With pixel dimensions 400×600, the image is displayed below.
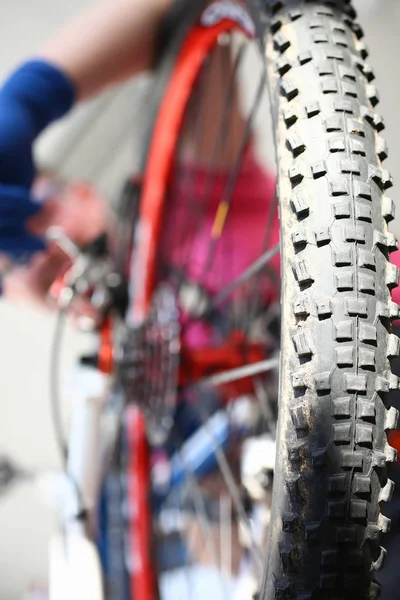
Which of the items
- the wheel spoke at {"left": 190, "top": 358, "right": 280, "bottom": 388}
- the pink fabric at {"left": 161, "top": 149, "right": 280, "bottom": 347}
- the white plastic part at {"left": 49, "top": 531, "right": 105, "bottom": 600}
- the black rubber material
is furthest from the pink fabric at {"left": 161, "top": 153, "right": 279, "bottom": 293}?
the black rubber material

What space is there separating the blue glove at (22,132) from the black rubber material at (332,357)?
1.11 feet

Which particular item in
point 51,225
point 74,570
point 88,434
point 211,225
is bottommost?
point 74,570

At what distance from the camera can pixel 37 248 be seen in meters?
0.62

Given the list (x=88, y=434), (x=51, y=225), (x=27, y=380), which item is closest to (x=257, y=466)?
(x=88, y=434)

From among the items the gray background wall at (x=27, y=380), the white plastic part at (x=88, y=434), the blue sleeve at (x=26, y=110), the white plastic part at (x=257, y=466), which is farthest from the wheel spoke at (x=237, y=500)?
the gray background wall at (x=27, y=380)

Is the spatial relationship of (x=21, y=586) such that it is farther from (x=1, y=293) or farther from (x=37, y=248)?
(x=37, y=248)

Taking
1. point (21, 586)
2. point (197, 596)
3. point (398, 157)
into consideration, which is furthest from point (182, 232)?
point (21, 586)

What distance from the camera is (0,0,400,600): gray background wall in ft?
3.78

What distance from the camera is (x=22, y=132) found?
0.57 m

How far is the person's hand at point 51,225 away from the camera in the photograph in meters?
0.66

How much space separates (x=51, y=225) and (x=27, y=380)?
0.69m

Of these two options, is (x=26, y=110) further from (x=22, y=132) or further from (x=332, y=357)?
(x=332, y=357)

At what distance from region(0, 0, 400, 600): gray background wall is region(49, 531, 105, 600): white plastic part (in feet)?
2.11

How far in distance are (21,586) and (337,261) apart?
1142mm
